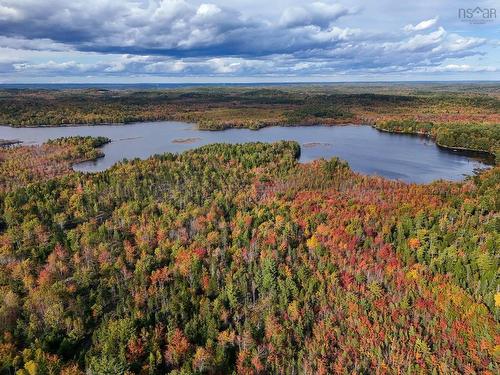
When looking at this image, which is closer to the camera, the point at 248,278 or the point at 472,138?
the point at 248,278

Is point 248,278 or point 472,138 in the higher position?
point 472,138

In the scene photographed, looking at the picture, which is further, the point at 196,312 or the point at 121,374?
the point at 196,312

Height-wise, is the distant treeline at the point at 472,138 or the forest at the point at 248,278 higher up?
the distant treeline at the point at 472,138

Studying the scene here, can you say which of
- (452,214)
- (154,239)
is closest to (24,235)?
(154,239)

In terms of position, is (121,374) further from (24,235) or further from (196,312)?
(24,235)

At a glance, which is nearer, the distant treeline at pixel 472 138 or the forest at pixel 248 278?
the forest at pixel 248 278

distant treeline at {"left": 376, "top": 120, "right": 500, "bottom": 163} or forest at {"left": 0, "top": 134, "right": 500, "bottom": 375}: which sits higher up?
distant treeline at {"left": 376, "top": 120, "right": 500, "bottom": 163}

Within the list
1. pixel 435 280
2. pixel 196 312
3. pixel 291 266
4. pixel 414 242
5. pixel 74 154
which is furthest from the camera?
pixel 74 154

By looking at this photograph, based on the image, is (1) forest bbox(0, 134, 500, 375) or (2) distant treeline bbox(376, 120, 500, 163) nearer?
(1) forest bbox(0, 134, 500, 375)
